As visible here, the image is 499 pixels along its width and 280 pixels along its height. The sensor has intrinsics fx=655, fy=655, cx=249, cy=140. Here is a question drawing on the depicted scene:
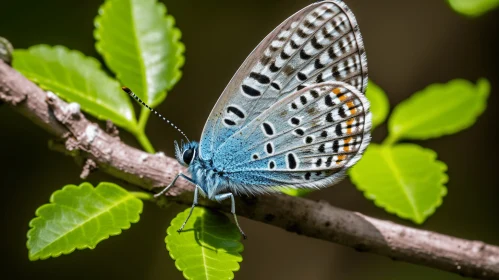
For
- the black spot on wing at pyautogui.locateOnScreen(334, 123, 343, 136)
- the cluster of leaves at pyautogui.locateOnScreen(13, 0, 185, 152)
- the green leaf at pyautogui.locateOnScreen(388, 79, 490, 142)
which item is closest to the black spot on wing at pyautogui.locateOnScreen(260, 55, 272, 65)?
the black spot on wing at pyautogui.locateOnScreen(334, 123, 343, 136)

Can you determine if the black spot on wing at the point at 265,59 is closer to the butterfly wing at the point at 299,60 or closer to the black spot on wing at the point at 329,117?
the butterfly wing at the point at 299,60

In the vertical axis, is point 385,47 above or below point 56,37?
below

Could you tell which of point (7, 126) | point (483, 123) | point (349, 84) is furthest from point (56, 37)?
point (483, 123)

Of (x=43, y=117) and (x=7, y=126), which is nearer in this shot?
(x=43, y=117)

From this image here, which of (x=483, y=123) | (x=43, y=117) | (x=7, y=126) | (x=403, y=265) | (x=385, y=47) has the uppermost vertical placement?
(x=43, y=117)

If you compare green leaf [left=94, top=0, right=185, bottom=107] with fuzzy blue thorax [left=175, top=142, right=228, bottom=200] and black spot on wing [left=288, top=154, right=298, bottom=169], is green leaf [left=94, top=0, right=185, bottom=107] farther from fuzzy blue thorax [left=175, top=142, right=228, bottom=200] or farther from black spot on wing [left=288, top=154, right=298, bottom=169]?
black spot on wing [left=288, top=154, right=298, bottom=169]

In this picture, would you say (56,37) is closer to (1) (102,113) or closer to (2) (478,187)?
(1) (102,113)
